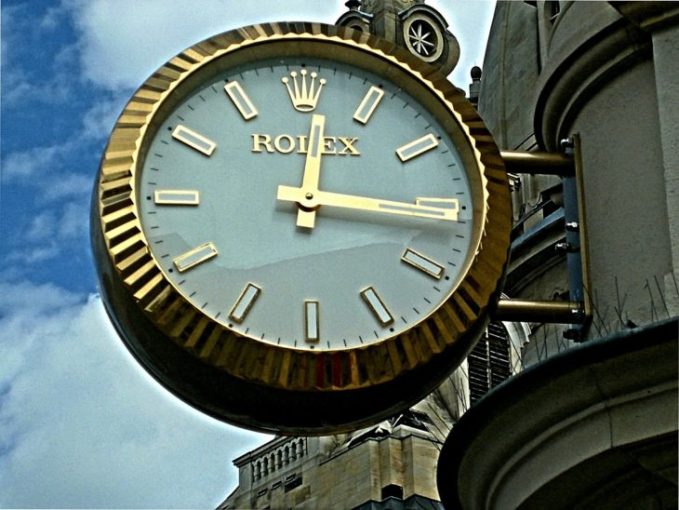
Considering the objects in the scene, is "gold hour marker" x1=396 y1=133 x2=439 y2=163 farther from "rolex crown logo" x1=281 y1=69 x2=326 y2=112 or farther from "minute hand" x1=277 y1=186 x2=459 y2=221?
"rolex crown logo" x1=281 y1=69 x2=326 y2=112

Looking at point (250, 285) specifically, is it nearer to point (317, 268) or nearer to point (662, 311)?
point (317, 268)

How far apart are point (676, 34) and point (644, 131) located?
54 cm

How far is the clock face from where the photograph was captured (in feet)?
38.0

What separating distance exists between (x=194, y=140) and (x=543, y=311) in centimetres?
204

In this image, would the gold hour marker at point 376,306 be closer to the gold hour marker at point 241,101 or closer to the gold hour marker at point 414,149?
the gold hour marker at point 414,149

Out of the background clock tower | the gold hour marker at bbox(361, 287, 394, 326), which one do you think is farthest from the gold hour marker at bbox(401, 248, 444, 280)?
the background clock tower

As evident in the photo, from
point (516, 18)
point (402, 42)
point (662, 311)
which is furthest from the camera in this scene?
point (402, 42)

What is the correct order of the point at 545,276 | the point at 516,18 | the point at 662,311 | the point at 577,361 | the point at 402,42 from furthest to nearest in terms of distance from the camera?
the point at 402,42
the point at 516,18
the point at 545,276
the point at 662,311
the point at 577,361

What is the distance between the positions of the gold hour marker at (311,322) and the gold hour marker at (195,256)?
1.78 feet

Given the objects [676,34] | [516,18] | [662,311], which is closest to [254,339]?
[662,311]

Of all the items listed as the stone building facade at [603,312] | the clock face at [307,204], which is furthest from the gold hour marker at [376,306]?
the stone building facade at [603,312]

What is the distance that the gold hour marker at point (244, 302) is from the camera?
11.5 meters

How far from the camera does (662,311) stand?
12.0 meters

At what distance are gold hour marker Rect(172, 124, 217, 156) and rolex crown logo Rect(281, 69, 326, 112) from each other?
0.53m
